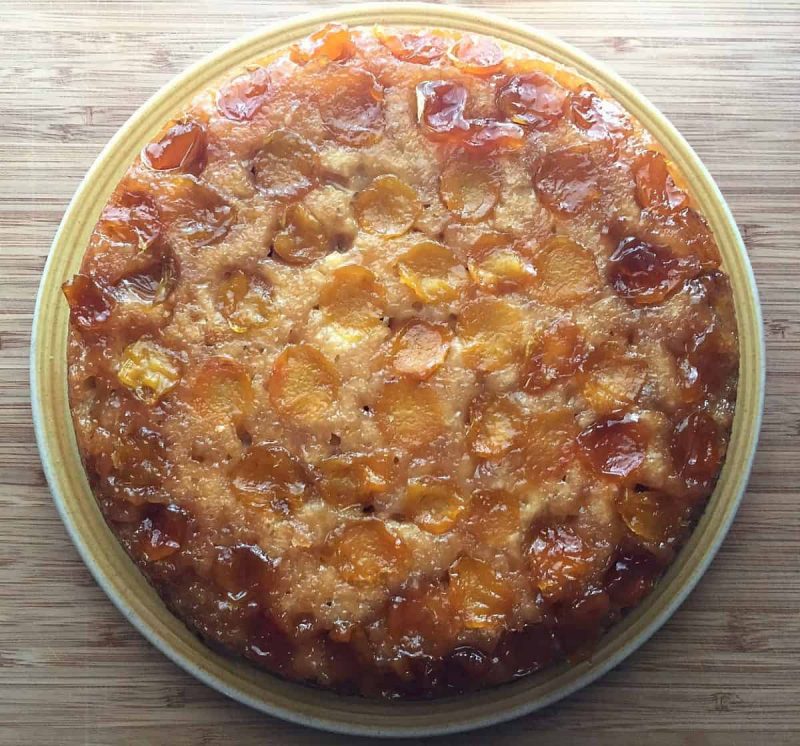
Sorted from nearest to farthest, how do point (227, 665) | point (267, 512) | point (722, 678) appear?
point (267, 512), point (227, 665), point (722, 678)

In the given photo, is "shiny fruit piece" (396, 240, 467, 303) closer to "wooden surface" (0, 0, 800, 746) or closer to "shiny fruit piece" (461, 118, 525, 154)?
"shiny fruit piece" (461, 118, 525, 154)

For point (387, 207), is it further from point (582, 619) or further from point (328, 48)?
point (582, 619)

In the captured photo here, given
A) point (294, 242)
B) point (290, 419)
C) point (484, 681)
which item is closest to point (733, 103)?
point (294, 242)

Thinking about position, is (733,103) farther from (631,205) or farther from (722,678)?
(722,678)

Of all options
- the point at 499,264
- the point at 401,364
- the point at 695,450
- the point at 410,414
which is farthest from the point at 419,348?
the point at 695,450

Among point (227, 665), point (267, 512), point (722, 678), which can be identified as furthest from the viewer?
point (722, 678)

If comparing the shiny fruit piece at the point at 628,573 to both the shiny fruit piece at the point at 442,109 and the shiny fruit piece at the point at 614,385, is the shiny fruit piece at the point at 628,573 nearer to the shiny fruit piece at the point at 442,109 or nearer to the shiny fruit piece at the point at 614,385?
the shiny fruit piece at the point at 614,385
